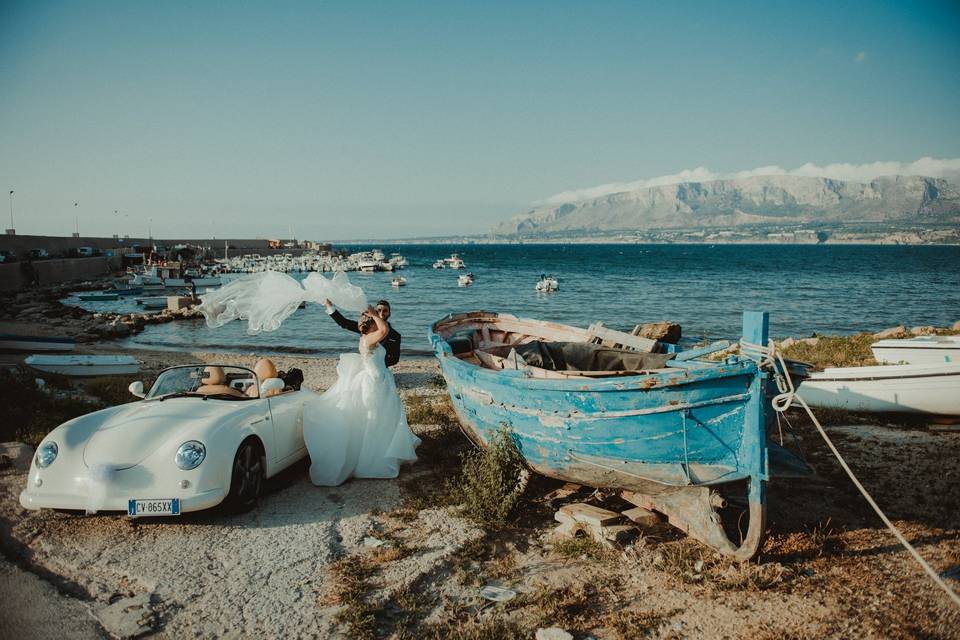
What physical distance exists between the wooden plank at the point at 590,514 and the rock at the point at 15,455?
7.16 m

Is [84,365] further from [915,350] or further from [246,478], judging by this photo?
[915,350]

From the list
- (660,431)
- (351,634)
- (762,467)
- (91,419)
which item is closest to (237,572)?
(351,634)

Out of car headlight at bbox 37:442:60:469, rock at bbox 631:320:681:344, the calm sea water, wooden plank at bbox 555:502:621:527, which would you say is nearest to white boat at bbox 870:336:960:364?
→ rock at bbox 631:320:681:344

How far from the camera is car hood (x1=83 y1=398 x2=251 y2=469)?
5.75 metres

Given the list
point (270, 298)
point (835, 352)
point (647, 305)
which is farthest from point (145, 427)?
point (647, 305)

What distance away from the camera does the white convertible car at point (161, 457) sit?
18.5ft

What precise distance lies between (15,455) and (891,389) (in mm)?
14254

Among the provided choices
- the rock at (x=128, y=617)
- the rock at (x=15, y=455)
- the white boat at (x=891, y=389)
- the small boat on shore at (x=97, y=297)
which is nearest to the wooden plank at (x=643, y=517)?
the rock at (x=128, y=617)

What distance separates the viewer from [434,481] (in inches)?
307

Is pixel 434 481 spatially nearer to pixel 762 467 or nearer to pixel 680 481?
pixel 680 481

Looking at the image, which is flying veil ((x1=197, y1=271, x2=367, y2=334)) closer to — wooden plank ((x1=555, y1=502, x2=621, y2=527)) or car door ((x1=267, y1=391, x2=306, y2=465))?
car door ((x1=267, y1=391, x2=306, y2=465))

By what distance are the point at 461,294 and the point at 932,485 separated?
43.3m

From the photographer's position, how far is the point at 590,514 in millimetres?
6246

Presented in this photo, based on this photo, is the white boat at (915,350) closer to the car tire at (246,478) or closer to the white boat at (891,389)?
the white boat at (891,389)
